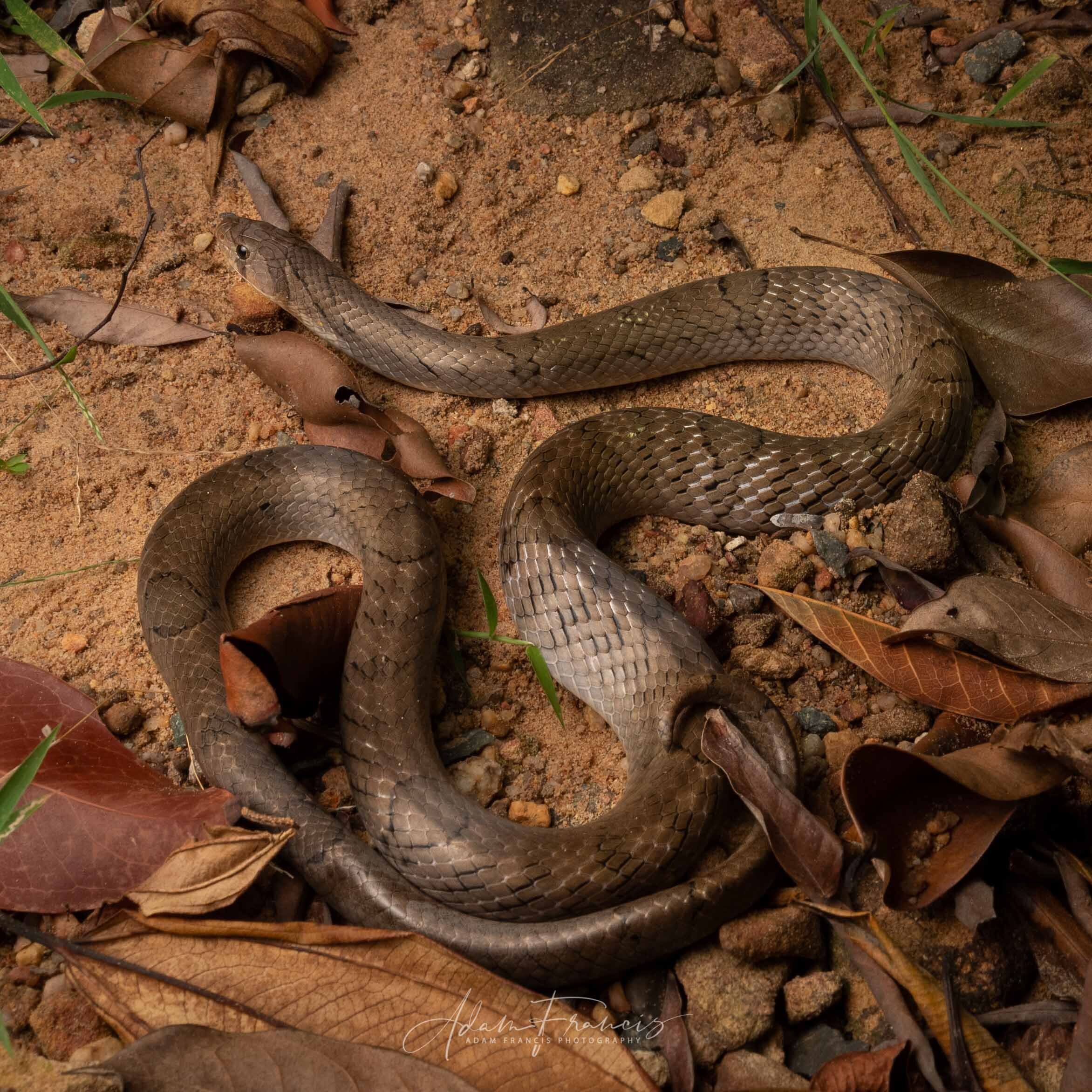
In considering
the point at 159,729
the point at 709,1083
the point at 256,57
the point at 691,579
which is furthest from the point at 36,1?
the point at 709,1083

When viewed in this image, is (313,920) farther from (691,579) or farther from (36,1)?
(36,1)

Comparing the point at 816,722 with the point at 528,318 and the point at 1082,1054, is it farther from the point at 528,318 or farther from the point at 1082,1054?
the point at 528,318

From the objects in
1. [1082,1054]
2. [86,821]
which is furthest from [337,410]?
[1082,1054]

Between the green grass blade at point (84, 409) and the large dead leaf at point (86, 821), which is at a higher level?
the green grass blade at point (84, 409)

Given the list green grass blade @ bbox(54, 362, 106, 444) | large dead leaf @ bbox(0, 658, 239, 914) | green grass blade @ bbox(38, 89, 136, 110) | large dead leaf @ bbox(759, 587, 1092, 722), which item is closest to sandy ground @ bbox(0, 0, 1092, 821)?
green grass blade @ bbox(54, 362, 106, 444)

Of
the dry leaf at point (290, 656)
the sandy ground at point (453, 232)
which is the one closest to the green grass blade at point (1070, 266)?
the sandy ground at point (453, 232)

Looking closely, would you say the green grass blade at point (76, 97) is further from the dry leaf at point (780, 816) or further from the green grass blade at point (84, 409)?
the dry leaf at point (780, 816)
